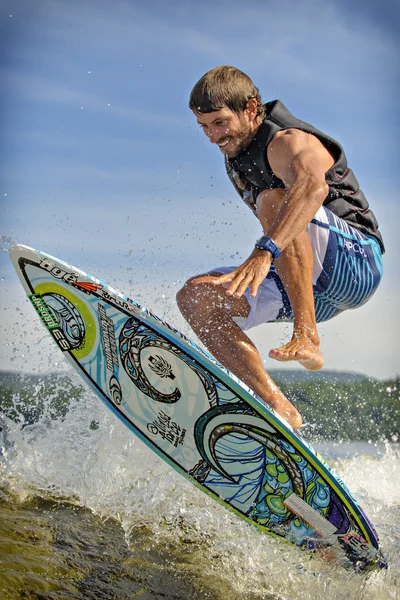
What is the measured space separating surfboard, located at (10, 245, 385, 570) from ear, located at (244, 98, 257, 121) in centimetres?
167

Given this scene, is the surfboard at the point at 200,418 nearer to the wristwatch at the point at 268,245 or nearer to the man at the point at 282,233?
the man at the point at 282,233

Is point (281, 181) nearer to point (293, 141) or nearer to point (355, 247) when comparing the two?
point (293, 141)

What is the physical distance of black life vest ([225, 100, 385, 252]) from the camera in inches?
169

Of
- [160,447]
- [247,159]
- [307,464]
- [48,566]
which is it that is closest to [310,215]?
[247,159]

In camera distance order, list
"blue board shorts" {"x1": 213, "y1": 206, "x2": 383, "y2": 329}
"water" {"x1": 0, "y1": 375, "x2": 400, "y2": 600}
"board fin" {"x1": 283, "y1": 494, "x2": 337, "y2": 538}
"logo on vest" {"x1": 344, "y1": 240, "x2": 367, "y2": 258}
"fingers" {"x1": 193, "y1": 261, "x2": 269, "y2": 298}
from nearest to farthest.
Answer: "water" {"x1": 0, "y1": 375, "x2": 400, "y2": 600}, "fingers" {"x1": 193, "y1": 261, "x2": 269, "y2": 298}, "board fin" {"x1": 283, "y1": 494, "x2": 337, "y2": 538}, "blue board shorts" {"x1": 213, "y1": 206, "x2": 383, "y2": 329}, "logo on vest" {"x1": 344, "y1": 240, "x2": 367, "y2": 258}

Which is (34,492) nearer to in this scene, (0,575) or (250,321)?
(0,575)

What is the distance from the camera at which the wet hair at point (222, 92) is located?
14.2 feet

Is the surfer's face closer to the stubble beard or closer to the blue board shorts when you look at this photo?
the stubble beard

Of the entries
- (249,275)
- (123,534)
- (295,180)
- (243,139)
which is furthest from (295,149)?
(123,534)

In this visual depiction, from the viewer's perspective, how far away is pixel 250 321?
4426mm

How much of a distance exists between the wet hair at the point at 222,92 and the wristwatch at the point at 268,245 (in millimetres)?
1162

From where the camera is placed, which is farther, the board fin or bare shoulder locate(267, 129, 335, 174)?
bare shoulder locate(267, 129, 335, 174)

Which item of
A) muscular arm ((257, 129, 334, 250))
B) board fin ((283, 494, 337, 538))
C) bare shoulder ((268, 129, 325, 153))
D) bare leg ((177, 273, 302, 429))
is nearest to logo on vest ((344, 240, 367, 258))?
muscular arm ((257, 129, 334, 250))

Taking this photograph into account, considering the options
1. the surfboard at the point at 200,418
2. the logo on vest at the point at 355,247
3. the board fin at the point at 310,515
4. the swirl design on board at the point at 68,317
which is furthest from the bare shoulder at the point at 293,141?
the board fin at the point at 310,515
